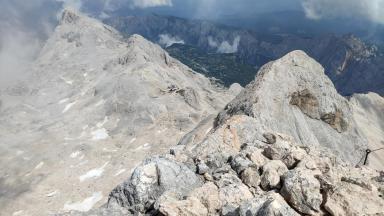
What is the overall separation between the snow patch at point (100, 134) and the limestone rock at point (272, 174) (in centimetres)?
10684

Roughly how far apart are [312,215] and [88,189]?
7958cm

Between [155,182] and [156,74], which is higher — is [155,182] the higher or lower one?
the lower one

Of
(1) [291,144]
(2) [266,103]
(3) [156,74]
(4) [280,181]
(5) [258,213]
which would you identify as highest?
(3) [156,74]

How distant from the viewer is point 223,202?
27.2m

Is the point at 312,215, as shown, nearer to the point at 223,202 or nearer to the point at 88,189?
the point at 223,202

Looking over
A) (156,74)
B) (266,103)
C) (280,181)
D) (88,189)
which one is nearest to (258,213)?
(280,181)

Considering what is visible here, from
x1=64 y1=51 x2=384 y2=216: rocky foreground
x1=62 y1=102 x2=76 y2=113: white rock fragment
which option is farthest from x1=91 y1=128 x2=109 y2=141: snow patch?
x1=64 y1=51 x2=384 y2=216: rocky foreground

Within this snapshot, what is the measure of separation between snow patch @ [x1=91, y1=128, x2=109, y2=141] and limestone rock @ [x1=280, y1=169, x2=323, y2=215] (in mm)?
110117

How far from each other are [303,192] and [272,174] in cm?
347

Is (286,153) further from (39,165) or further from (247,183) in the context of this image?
(39,165)

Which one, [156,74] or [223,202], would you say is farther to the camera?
[156,74]

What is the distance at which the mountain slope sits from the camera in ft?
337

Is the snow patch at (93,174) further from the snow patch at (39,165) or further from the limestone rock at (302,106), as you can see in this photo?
the limestone rock at (302,106)

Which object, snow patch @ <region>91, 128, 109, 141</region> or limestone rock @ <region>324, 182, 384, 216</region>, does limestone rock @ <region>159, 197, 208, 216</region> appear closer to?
limestone rock @ <region>324, 182, 384, 216</region>
